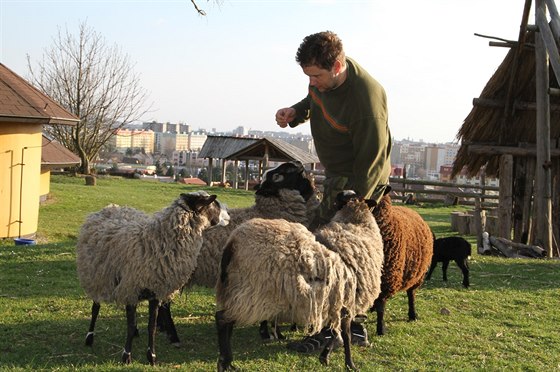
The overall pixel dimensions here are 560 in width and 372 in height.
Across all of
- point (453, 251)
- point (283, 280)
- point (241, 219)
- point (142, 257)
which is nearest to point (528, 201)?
point (453, 251)

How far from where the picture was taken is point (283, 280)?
14.9 ft

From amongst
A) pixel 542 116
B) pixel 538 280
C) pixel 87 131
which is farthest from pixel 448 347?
pixel 87 131

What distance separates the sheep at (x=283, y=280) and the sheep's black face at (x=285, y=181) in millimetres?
1258

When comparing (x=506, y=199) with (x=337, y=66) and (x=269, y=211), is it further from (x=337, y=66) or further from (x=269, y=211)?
(x=337, y=66)

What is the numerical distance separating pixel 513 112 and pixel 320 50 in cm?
1135

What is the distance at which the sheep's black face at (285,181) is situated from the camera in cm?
611

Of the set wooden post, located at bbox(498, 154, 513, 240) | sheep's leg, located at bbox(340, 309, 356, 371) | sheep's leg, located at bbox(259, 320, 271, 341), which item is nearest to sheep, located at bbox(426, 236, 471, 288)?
sheep's leg, located at bbox(259, 320, 271, 341)

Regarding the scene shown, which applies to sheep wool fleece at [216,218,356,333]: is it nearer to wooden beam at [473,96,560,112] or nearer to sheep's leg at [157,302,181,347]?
sheep's leg at [157,302,181,347]

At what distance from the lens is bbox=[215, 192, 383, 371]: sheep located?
4566 millimetres

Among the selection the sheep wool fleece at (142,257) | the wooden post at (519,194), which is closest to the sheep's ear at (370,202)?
the sheep wool fleece at (142,257)

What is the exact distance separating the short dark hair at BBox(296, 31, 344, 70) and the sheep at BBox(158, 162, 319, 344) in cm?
144

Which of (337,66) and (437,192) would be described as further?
(437,192)

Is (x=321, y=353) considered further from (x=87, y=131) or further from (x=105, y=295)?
(x=87, y=131)

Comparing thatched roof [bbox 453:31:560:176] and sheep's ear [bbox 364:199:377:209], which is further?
thatched roof [bbox 453:31:560:176]
